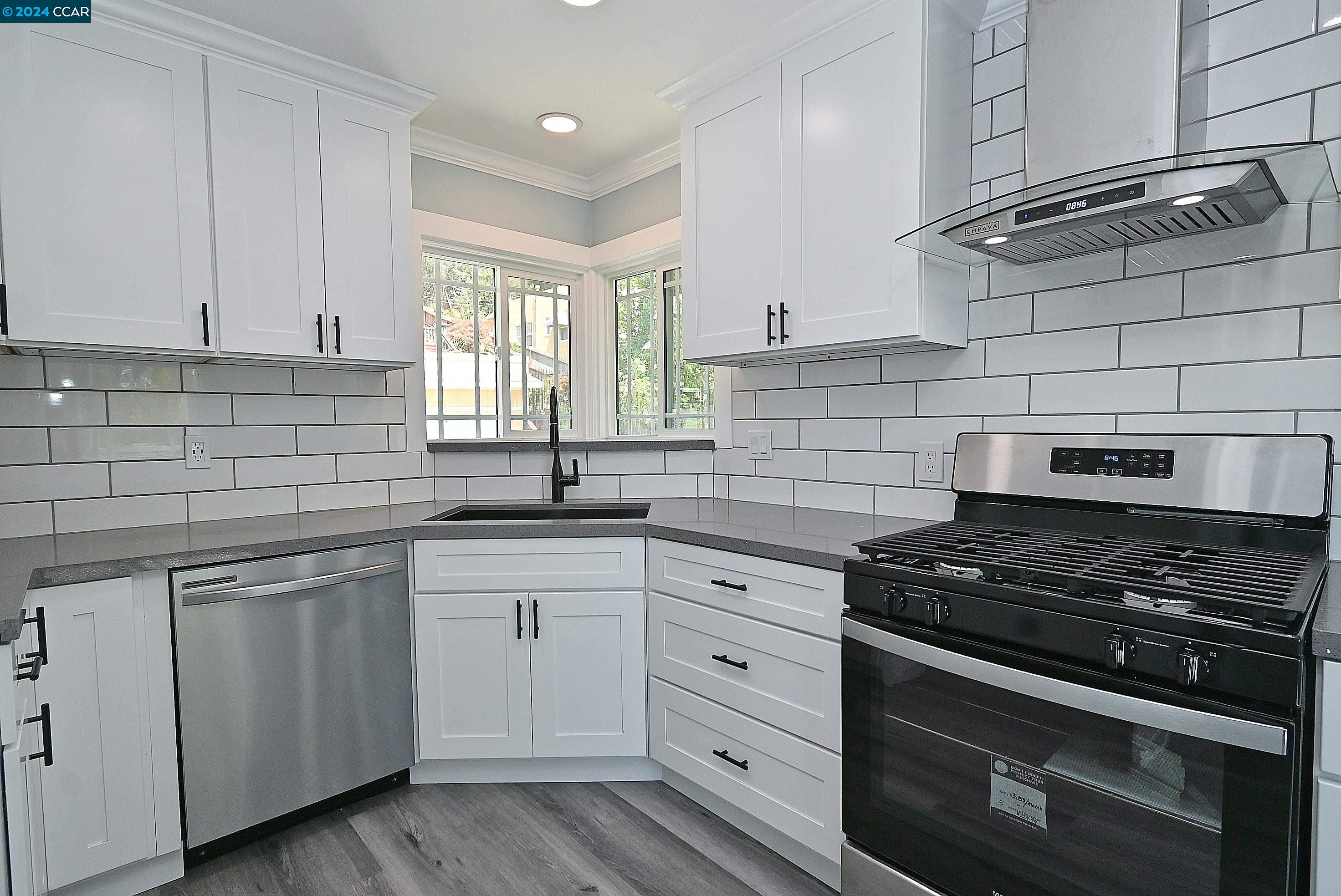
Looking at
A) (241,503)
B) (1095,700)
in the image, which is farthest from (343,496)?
(1095,700)

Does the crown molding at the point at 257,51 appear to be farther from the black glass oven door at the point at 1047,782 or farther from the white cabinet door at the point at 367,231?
the black glass oven door at the point at 1047,782

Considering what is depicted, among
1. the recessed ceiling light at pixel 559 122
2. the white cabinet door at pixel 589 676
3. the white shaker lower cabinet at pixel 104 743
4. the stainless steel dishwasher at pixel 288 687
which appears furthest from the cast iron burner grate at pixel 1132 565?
the recessed ceiling light at pixel 559 122

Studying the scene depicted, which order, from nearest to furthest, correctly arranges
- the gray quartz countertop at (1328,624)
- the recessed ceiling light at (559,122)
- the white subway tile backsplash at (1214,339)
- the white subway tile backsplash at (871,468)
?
the gray quartz countertop at (1328,624) → the white subway tile backsplash at (1214,339) → the white subway tile backsplash at (871,468) → the recessed ceiling light at (559,122)

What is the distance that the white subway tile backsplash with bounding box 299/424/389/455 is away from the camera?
8.54 ft

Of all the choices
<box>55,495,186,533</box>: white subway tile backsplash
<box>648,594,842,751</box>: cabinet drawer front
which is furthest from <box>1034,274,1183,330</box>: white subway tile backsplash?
<box>55,495,186,533</box>: white subway tile backsplash

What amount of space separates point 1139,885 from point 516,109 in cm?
293

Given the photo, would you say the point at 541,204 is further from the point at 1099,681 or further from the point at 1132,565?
the point at 1099,681

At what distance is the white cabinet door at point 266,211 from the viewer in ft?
7.06

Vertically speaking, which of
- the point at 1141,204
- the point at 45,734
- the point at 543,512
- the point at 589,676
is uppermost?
the point at 1141,204

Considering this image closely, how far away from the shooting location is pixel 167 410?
2299 millimetres

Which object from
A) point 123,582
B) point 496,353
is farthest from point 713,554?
point 496,353

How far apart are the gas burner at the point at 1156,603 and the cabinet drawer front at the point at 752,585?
0.64 metres

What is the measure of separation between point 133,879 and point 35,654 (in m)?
1.01

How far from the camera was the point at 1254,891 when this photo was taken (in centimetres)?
102
